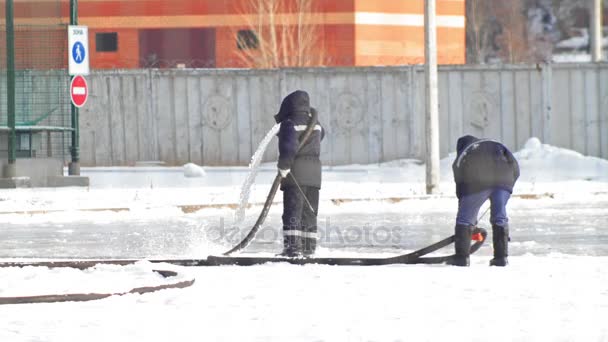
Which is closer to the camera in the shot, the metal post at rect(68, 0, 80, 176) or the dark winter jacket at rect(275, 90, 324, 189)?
the dark winter jacket at rect(275, 90, 324, 189)

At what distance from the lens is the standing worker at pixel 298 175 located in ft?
47.9

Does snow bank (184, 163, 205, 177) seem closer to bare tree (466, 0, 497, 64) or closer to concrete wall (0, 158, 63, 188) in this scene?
concrete wall (0, 158, 63, 188)

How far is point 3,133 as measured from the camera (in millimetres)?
26266

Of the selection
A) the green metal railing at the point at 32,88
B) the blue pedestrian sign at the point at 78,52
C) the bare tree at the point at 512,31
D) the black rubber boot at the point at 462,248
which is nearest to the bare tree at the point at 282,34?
the bare tree at the point at 512,31

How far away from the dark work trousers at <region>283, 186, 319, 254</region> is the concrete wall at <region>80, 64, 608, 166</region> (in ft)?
52.9

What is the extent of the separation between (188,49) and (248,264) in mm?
46217

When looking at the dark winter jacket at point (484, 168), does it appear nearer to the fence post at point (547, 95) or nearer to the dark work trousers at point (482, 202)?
the dark work trousers at point (482, 202)

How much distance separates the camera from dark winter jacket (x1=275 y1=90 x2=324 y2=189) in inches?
573

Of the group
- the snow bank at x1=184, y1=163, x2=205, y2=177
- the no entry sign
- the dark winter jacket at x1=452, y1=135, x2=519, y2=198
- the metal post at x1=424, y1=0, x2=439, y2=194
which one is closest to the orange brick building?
the snow bank at x1=184, y1=163, x2=205, y2=177

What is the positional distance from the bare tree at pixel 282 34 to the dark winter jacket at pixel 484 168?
39189mm

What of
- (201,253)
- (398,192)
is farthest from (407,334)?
(398,192)

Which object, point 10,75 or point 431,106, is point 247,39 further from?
point 431,106

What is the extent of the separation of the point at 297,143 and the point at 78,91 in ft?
40.4

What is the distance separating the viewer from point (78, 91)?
26219mm
